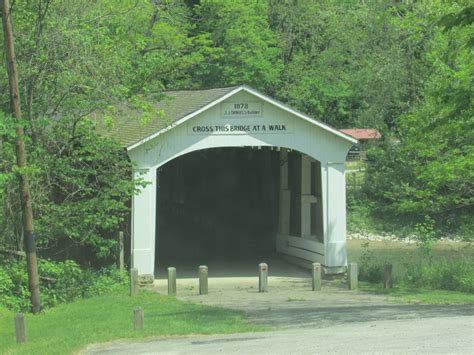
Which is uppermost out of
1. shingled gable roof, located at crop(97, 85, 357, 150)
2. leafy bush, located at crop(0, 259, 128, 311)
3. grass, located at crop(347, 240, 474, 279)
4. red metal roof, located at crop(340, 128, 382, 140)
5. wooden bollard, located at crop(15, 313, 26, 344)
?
red metal roof, located at crop(340, 128, 382, 140)

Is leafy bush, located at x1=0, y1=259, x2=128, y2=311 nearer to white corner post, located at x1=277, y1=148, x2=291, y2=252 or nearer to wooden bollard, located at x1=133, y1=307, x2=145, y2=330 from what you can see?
wooden bollard, located at x1=133, y1=307, x2=145, y2=330

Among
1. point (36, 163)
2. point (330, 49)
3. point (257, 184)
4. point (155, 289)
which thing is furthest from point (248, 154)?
point (330, 49)

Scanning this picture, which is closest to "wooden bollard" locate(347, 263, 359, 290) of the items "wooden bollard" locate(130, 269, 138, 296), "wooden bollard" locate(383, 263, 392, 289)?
"wooden bollard" locate(383, 263, 392, 289)

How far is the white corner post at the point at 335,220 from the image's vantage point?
22.2m

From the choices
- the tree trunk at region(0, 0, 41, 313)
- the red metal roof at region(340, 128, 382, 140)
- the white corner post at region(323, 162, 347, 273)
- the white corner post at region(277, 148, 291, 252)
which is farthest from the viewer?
the red metal roof at region(340, 128, 382, 140)

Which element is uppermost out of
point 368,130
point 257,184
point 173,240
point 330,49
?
point 330,49

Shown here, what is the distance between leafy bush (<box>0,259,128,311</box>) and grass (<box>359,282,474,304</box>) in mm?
6277

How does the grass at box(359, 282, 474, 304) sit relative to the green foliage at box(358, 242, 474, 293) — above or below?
below

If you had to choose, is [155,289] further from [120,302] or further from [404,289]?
[404,289]

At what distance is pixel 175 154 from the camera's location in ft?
69.9

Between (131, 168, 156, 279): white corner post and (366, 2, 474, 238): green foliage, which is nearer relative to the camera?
(366, 2, 474, 238): green foliage

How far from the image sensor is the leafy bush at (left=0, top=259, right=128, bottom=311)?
1806 centimetres

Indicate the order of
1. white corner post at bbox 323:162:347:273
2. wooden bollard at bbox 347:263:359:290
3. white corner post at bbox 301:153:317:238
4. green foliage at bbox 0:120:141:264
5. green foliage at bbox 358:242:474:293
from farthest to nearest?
white corner post at bbox 301:153:317:238, white corner post at bbox 323:162:347:273, green foliage at bbox 358:242:474:293, wooden bollard at bbox 347:263:359:290, green foliage at bbox 0:120:141:264

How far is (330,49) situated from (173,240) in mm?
20120
